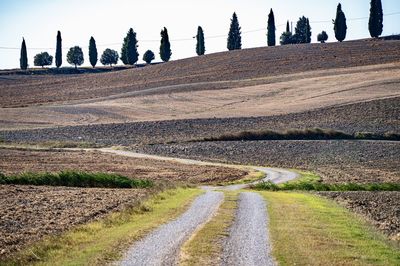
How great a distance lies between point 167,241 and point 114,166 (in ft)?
129

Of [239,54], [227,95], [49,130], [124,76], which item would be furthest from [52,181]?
[239,54]

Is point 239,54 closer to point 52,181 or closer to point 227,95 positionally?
point 227,95

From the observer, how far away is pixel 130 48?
7372 inches

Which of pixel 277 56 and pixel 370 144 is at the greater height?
pixel 277 56

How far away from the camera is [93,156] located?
69.6 m

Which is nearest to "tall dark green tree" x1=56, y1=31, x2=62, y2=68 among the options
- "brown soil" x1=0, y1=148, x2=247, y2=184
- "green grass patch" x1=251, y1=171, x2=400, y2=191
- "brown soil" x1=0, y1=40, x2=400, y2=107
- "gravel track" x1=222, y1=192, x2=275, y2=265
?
"brown soil" x1=0, y1=40, x2=400, y2=107

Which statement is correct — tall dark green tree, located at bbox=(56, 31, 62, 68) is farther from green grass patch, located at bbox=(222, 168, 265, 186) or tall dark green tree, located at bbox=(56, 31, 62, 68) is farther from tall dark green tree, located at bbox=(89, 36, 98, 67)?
green grass patch, located at bbox=(222, 168, 265, 186)

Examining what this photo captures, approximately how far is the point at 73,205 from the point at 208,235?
10674mm

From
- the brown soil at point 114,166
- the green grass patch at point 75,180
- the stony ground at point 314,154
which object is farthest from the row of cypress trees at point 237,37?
the green grass patch at point 75,180

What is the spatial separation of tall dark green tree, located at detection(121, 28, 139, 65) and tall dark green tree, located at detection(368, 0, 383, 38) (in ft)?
210

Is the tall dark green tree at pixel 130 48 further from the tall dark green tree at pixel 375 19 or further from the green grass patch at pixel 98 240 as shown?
the green grass patch at pixel 98 240

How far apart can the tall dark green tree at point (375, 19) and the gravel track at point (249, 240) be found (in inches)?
5211

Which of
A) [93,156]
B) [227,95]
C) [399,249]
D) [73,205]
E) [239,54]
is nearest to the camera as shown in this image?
[399,249]

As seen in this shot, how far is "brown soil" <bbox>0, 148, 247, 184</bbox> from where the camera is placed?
53.2 m
